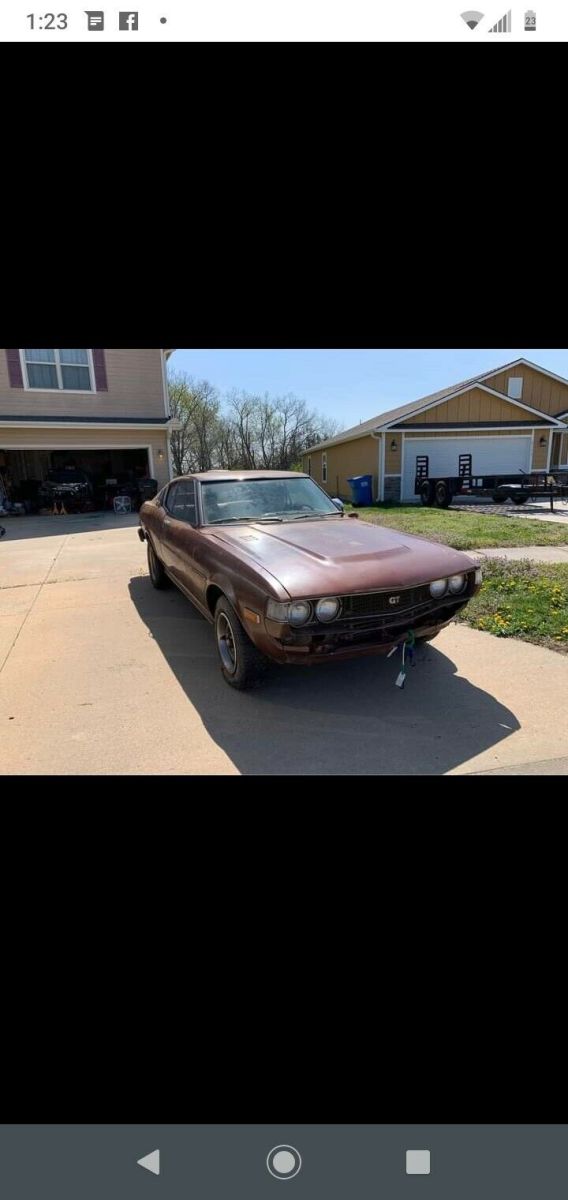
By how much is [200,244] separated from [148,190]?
21 cm

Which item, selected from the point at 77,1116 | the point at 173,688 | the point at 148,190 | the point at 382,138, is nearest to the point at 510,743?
the point at 173,688

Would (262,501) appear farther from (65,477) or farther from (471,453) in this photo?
(471,453)

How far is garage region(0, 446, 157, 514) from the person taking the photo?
→ 50.7ft

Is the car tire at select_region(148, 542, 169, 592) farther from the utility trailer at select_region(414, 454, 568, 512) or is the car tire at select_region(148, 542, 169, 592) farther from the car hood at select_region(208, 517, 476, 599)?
the utility trailer at select_region(414, 454, 568, 512)

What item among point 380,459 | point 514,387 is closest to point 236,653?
point 380,459

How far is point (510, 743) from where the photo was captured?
8.87 ft

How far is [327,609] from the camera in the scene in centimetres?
268

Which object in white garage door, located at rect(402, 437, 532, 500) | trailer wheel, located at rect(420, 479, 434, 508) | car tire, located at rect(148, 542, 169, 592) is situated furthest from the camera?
white garage door, located at rect(402, 437, 532, 500)

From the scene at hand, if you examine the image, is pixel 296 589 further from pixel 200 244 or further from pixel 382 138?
pixel 382 138

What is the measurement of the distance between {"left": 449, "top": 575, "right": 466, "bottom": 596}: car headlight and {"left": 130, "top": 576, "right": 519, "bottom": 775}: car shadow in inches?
26.3
